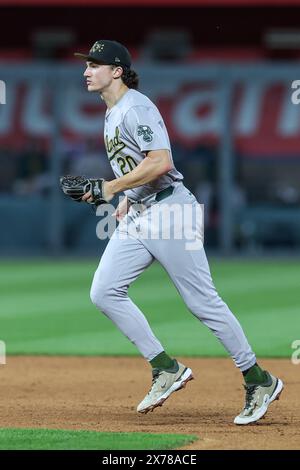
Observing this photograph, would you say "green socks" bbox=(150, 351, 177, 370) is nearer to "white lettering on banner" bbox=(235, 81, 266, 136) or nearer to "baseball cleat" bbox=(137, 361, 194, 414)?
"baseball cleat" bbox=(137, 361, 194, 414)

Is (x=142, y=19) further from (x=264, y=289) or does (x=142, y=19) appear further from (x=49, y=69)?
(x=264, y=289)

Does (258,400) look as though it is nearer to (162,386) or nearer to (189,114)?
(162,386)

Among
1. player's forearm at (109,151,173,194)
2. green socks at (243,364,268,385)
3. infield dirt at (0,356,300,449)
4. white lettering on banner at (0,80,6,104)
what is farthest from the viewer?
white lettering on banner at (0,80,6,104)

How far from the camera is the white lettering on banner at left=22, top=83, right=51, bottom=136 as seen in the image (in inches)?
891

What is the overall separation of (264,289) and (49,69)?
8.85 meters

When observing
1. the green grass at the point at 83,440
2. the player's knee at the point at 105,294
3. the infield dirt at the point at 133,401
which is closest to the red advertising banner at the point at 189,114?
the infield dirt at the point at 133,401

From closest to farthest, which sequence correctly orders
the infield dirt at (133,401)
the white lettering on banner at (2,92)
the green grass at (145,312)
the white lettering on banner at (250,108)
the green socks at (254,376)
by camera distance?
the infield dirt at (133,401)
the green socks at (254,376)
the green grass at (145,312)
the white lettering on banner at (2,92)
the white lettering on banner at (250,108)

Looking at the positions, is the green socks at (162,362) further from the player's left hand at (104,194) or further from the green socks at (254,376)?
the player's left hand at (104,194)

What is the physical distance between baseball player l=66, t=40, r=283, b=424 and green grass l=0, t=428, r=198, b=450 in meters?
0.70

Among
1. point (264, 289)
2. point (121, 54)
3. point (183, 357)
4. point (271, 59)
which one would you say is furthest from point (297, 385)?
point (271, 59)

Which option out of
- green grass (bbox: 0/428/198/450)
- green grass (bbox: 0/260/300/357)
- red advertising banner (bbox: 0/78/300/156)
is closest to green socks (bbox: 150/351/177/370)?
green grass (bbox: 0/428/198/450)

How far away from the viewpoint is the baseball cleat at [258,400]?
652cm

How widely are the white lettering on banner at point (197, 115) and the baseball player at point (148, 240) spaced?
15676 millimetres

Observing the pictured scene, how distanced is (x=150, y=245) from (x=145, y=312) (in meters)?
5.88
